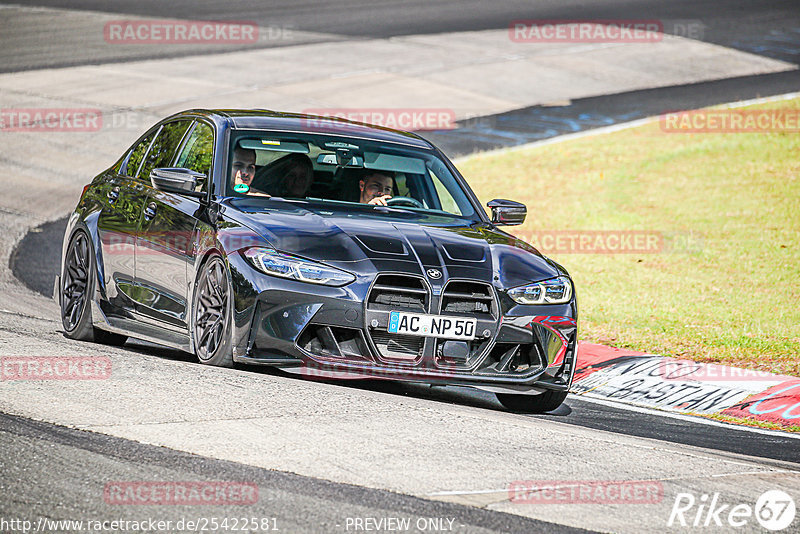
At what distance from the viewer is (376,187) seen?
28.5 feet

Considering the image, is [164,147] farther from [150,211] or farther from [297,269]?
[297,269]

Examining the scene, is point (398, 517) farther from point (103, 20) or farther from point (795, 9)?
point (795, 9)

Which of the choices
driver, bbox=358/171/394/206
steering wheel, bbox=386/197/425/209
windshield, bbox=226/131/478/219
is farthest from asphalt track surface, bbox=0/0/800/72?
steering wheel, bbox=386/197/425/209

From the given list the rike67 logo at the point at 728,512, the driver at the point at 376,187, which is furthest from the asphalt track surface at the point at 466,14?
the rike67 logo at the point at 728,512

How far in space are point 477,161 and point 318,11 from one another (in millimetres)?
15203

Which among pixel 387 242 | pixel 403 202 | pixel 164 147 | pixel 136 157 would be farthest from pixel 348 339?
pixel 136 157

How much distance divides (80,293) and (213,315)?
211cm

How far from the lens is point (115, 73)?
86.2 ft

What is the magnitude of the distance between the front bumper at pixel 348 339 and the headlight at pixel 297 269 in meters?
0.04

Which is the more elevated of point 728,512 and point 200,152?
point 200,152

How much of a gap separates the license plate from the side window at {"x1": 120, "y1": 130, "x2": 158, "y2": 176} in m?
3.09

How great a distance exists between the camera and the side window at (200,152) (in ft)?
27.9

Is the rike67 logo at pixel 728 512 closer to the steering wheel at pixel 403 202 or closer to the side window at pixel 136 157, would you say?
the steering wheel at pixel 403 202

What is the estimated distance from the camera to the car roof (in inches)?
342
